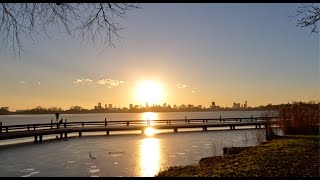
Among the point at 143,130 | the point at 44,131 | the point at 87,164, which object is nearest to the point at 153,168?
the point at 87,164

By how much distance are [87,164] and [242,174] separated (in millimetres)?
11505

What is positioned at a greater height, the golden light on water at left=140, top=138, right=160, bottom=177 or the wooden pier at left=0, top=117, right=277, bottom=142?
the wooden pier at left=0, top=117, right=277, bottom=142

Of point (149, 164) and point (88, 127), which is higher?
point (88, 127)

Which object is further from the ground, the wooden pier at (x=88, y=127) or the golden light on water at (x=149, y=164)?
the wooden pier at (x=88, y=127)

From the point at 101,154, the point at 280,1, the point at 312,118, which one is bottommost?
the point at 101,154

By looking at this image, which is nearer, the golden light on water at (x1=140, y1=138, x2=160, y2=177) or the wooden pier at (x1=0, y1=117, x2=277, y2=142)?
the golden light on water at (x1=140, y1=138, x2=160, y2=177)

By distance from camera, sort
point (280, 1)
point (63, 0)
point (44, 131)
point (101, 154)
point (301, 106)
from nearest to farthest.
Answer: point (280, 1) < point (63, 0) < point (101, 154) < point (301, 106) < point (44, 131)

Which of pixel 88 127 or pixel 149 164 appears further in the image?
pixel 88 127

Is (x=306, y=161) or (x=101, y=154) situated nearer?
(x=306, y=161)

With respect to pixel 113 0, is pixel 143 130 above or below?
below

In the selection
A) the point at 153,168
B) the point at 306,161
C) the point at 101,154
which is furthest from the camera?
the point at 101,154

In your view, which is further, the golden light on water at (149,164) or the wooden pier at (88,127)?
the wooden pier at (88,127)

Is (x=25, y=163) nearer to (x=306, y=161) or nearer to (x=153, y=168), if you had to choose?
(x=153, y=168)

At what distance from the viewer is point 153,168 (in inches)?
675
